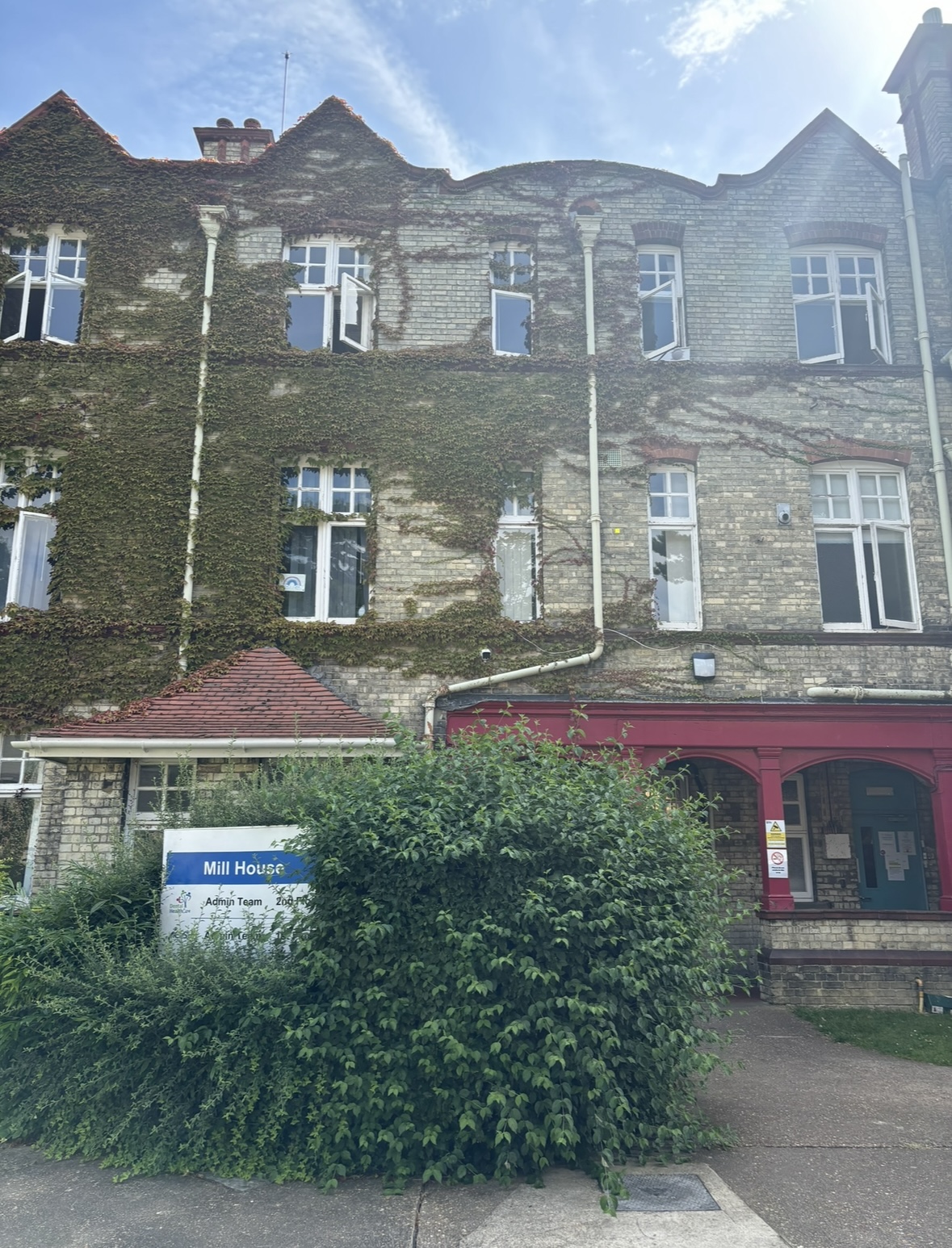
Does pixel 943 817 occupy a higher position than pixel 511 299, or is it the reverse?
pixel 511 299

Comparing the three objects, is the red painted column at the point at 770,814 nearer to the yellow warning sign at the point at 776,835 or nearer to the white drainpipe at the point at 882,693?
the yellow warning sign at the point at 776,835

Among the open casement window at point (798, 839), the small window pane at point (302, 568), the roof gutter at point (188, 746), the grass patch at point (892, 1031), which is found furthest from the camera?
the open casement window at point (798, 839)

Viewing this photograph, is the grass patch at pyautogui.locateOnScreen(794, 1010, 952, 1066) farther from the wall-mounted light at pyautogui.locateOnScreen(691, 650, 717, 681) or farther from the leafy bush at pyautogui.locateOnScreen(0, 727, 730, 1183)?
the wall-mounted light at pyautogui.locateOnScreen(691, 650, 717, 681)

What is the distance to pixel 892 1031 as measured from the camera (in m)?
9.71

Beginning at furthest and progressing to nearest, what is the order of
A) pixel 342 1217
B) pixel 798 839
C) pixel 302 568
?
pixel 798 839, pixel 302 568, pixel 342 1217

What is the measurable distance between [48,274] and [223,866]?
1063cm

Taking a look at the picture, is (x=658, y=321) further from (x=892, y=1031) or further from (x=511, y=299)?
(x=892, y=1031)

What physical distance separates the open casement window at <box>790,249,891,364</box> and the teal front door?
614 centimetres

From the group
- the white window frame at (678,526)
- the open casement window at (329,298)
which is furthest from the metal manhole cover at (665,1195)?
the open casement window at (329,298)

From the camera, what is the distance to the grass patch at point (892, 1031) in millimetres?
8922

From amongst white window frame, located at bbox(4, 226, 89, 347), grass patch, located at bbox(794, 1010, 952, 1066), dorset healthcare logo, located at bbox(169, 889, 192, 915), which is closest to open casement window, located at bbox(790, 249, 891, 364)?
grass patch, located at bbox(794, 1010, 952, 1066)

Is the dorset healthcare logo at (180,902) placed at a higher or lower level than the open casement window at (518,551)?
lower

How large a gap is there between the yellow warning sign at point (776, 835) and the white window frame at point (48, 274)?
11493 mm

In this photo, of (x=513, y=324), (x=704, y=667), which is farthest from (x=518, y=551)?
(x=513, y=324)
